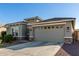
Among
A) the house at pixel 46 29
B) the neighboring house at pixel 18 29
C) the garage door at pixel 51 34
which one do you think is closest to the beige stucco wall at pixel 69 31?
the house at pixel 46 29

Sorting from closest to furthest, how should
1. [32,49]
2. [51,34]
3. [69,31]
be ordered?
[32,49] < [69,31] < [51,34]

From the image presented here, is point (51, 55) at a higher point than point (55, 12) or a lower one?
lower

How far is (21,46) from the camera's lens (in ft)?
23.7

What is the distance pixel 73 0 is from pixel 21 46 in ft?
9.46

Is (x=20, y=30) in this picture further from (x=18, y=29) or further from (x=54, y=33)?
(x=54, y=33)

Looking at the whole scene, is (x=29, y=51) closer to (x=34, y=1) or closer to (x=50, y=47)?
(x=50, y=47)

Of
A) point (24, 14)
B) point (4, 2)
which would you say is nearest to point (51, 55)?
point (24, 14)

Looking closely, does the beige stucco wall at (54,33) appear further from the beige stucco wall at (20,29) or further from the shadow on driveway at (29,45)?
→ the beige stucco wall at (20,29)

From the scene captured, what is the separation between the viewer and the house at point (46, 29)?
23.2ft

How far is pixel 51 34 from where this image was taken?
287 inches

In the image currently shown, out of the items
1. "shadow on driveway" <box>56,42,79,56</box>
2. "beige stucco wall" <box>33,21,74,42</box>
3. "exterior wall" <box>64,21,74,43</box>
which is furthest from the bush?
"exterior wall" <box>64,21,74,43</box>

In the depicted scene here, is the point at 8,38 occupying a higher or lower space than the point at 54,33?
lower

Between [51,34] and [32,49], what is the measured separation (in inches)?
42.3

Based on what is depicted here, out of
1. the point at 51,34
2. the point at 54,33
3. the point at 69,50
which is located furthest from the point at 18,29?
the point at 69,50
